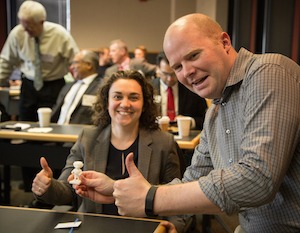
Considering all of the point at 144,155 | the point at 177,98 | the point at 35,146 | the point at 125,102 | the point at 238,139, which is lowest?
the point at 35,146

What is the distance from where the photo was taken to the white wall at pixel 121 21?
9156 millimetres

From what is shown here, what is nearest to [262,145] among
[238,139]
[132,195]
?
[238,139]

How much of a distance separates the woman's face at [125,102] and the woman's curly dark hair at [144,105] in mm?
32

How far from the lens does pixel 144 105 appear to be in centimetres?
240

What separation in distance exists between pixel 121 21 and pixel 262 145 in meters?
8.59

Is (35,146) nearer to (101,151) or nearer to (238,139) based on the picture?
(101,151)

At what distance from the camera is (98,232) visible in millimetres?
1409

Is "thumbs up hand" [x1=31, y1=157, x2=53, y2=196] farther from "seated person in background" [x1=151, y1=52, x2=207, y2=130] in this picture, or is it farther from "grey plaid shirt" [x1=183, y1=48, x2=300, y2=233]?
"seated person in background" [x1=151, y1=52, x2=207, y2=130]

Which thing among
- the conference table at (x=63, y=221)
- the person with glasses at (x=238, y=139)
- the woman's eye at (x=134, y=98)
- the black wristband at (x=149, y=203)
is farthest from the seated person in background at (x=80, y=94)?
the black wristband at (x=149, y=203)

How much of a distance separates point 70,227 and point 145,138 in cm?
89

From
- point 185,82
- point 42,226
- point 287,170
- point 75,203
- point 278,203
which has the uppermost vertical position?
point 185,82

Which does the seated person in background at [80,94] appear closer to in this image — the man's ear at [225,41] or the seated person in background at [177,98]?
the seated person in background at [177,98]

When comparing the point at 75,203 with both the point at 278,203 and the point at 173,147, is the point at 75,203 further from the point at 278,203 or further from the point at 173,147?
the point at 278,203

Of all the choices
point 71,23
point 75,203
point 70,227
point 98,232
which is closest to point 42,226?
point 70,227
